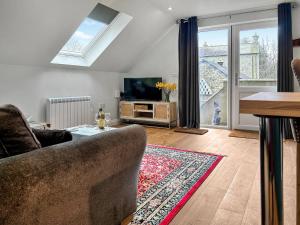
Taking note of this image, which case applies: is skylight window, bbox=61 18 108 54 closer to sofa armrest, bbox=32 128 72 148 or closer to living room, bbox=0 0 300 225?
living room, bbox=0 0 300 225

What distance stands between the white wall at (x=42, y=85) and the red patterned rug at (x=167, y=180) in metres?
2.11

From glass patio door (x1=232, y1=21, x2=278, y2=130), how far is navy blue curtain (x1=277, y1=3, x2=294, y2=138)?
1.04 ft

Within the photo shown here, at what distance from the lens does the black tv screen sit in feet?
18.0

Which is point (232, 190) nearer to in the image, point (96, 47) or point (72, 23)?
point (72, 23)

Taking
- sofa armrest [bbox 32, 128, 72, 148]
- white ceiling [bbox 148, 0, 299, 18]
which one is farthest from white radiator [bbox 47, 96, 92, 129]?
sofa armrest [bbox 32, 128, 72, 148]

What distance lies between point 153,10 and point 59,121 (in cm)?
268

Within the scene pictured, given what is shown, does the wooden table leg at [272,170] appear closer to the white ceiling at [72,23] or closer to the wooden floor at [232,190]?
the wooden floor at [232,190]

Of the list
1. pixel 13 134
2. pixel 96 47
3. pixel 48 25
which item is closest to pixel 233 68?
pixel 96 47

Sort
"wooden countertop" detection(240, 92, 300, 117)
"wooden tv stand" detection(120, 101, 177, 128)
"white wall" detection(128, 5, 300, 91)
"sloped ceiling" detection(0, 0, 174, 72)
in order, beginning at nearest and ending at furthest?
"wooden countertop" detection(240, 92, 300, 117)
"sloped ceiling" detection(0, 0, 174, 72)
"wooden tv stand" detection(120, 101, 177, 128)
"white wall" detection(128, 5, 300, 91)

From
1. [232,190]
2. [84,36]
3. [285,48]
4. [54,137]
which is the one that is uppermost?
[84,36]

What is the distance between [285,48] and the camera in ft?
13.9

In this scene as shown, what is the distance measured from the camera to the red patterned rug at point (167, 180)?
74.6 inches

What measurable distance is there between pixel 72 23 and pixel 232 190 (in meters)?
3.19

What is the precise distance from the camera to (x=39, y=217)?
2.87ft
